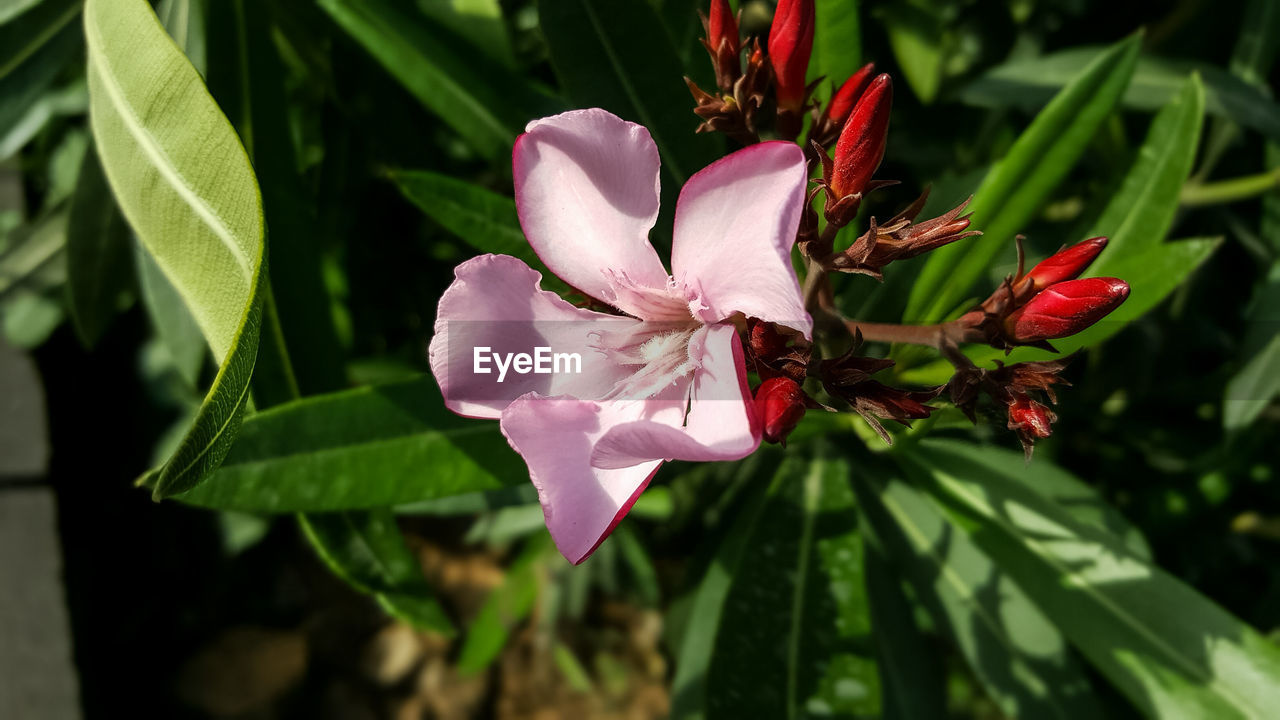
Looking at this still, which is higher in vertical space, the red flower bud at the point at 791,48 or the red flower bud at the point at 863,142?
the red flower bud at the point at 791,48

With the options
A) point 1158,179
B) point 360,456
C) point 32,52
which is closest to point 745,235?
point 360,456

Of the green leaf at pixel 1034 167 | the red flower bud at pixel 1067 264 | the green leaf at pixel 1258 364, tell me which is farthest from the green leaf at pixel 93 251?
the green leaf at pixel 1258 364

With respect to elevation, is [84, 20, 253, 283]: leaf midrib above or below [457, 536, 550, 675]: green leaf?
above

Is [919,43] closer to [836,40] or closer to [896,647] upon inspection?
[836,40]

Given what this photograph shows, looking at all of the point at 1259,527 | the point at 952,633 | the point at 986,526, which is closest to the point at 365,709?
the point at 952,633

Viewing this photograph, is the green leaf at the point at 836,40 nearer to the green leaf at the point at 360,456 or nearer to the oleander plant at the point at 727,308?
the oleander plant at the point at 727,308

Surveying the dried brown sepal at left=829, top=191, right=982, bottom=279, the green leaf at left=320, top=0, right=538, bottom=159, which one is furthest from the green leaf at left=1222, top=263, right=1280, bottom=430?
the green leaf at left=320, top=0, right=538, bottom=159

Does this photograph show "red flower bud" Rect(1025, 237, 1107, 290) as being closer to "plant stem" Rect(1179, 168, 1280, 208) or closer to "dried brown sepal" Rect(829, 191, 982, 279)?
"dried brown sepal" Rect(829, 191, 982, 279)
